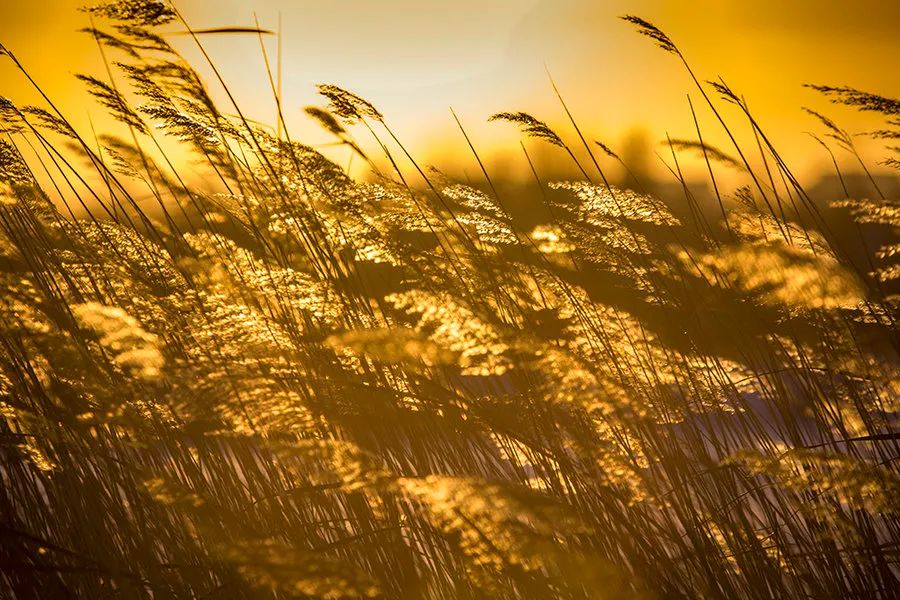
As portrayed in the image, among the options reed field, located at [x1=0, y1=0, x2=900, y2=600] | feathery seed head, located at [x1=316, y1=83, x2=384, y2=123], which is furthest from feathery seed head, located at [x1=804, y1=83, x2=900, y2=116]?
feathery seed head, located at [x1=316, y1=83, x2=384, y2=123]

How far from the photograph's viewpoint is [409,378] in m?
1.61

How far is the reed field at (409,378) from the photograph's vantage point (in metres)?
1.29

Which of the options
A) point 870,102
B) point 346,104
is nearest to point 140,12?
point 346,104

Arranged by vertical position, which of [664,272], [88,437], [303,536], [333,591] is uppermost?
[664,272]

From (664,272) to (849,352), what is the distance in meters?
0.48

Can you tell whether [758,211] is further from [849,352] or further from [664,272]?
[849,352]

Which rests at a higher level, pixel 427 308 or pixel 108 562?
pixel 427 308

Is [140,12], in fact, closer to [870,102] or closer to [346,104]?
[346,104]

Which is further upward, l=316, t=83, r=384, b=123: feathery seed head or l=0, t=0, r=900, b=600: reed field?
l=316, t=83, r=384, b=123: feathery seed head

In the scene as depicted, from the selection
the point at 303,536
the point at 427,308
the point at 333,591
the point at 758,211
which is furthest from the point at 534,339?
the point at 758,211

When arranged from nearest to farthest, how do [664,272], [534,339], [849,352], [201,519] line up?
1. [534,339]
2. [201,519]
3. [849,352]
4. [664,272]

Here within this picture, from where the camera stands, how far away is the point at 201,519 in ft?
4.62

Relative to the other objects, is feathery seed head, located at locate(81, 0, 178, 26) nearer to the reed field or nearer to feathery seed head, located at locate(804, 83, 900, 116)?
the reed field

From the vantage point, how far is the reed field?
1.29 m
